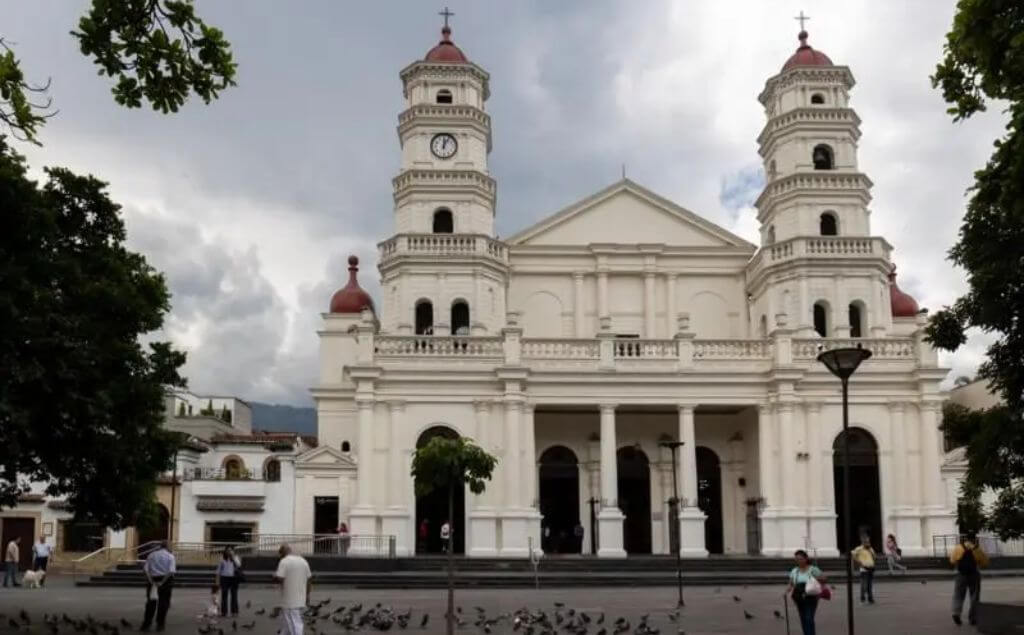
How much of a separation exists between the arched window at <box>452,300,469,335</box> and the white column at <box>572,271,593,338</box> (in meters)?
5.00

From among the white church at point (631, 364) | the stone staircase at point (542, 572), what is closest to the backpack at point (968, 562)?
the stone staircase at point (542, 572)

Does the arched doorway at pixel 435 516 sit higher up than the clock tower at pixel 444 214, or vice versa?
the clock tower at pixel 444 214

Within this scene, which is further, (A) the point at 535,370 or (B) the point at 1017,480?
(A) the point at 535,370

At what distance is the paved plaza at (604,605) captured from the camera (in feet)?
63.7

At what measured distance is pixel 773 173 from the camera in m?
43.9

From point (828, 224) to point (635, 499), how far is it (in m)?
13.0

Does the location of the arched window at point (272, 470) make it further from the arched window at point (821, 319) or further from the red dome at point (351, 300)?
the arched window at point (821, 319)

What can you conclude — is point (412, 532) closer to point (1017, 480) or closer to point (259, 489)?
point (259, 489)

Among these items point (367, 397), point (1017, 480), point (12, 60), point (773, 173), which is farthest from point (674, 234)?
point (12, 60)

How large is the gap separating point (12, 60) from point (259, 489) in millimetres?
31647

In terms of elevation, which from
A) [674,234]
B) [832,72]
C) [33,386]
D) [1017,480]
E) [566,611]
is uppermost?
[832,72]

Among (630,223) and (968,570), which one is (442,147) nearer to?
(630,223)

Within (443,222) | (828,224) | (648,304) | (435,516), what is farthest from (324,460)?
(828,224)

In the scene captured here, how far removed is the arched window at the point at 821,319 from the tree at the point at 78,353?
27.0m
